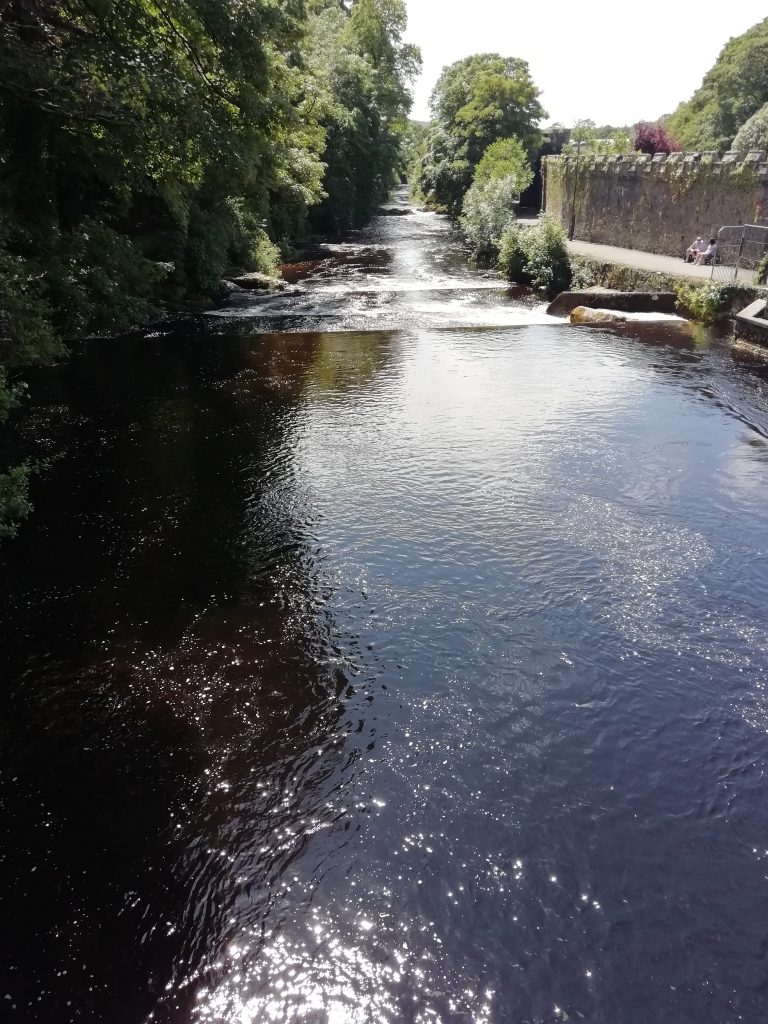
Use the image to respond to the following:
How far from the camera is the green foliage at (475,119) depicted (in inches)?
1812

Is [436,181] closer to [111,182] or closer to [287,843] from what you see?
[111,182]

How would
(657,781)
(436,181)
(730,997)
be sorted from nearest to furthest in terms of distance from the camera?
(730,997)
(657,781)
(436,181)

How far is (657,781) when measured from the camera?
5.03 meters

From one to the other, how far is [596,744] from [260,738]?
2650mm

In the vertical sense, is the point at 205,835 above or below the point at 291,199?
below

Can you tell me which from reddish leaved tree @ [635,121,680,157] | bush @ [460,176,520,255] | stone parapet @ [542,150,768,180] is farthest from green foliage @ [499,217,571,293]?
reddish leaved tree @ [635,121,680,157]

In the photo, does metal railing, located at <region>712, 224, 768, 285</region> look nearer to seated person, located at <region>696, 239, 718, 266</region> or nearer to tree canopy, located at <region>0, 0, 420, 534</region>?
seated person, located at <region>696, 239, 718, 266</region>

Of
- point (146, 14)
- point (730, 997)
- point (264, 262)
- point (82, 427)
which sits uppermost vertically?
point (146, 14)

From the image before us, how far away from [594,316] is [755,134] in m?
30.6

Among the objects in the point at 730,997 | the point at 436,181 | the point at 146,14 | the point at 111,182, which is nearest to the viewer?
the point at 730,997

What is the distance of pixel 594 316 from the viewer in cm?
1927

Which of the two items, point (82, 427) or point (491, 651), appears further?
point (82, 427)

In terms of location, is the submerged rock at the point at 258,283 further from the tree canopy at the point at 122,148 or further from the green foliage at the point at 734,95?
the green foliage at the point at 734,95

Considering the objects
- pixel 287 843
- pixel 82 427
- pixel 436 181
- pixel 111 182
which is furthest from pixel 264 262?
pixel 436 181
